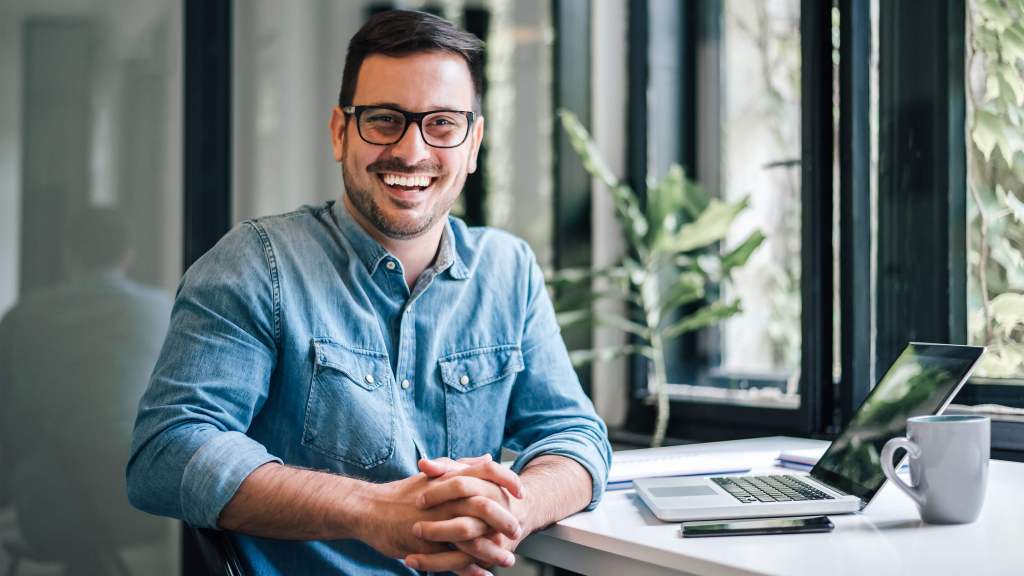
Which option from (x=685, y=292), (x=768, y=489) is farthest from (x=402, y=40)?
(x=685, y=292)

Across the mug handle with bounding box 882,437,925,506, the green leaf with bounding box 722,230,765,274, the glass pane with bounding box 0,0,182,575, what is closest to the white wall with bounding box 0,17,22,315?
the glass pane with bounding box 0,0,182,575

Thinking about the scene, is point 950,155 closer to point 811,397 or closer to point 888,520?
point 811,397

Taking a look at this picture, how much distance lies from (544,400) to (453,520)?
0.42 meters

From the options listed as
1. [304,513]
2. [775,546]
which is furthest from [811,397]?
[304,513]

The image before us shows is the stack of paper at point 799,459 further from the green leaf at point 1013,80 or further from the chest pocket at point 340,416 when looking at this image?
the green leaf at point 1013,80

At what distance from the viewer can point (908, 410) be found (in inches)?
50.9

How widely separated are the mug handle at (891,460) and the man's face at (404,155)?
2.36 ft

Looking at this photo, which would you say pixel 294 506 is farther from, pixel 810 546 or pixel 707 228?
pixel 707 228

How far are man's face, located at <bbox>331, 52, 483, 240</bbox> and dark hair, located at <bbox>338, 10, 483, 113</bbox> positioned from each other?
12 mm

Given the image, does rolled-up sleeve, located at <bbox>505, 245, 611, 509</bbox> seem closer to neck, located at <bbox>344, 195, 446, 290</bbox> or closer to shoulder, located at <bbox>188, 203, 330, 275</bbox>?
neck, located at <bbox>344, 195, 446, 290</bbox>

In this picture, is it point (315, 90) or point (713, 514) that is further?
Result: point (315, 90)

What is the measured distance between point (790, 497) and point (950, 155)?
942 millimetres

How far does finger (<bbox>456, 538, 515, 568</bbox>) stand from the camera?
1127mm

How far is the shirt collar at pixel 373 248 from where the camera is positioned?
1.44 metres
